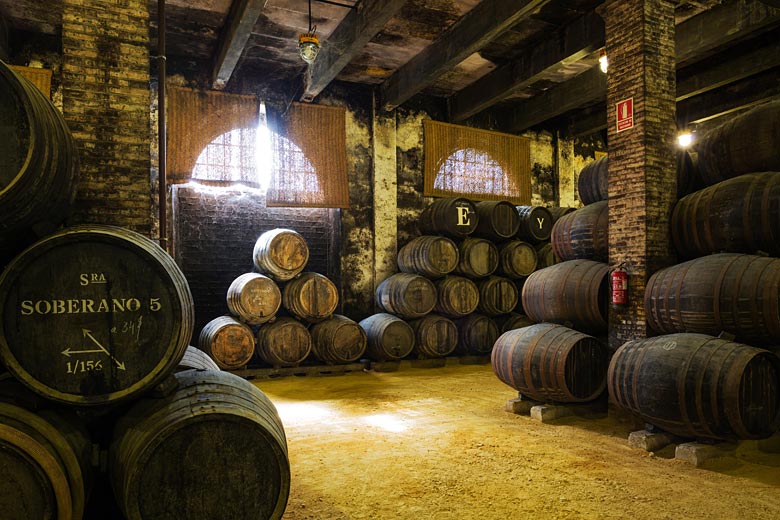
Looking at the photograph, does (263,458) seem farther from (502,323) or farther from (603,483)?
(502,323)

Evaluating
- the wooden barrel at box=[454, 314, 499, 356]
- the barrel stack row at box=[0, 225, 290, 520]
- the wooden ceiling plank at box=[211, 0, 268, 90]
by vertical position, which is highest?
the wooden ceiling plank at box=[211, 0, 268, 90]

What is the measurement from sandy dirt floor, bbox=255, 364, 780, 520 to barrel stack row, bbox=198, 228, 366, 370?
1.75 m

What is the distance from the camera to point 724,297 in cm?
414

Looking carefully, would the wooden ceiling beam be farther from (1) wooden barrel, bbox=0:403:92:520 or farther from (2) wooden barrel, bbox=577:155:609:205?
(1) wooden barrel, bbox=0:403:92:520

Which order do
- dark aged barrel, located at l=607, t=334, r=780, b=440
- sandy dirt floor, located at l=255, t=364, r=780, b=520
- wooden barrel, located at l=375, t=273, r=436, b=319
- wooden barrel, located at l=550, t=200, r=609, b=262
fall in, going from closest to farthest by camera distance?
sandy dirt floor, located at l=255, t=364, r=780, b=520 → dark aged barrel, located at l=607, t=334, r=780, b=440 → wooden barrel, located at l=550, t=200, r=609, b=262 → wooden barrel, located at l=375, t=273, r=436, b=319

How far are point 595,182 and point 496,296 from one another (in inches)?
134

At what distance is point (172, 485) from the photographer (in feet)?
7.25

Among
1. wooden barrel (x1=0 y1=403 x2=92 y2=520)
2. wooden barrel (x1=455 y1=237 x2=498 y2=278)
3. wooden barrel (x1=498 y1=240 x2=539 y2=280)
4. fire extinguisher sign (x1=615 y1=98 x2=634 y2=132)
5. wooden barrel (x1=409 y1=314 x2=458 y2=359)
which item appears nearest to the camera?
wooden barrel (x1=0 y1=403 x2=92 y2=520)

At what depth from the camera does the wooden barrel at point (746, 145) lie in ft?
14.8

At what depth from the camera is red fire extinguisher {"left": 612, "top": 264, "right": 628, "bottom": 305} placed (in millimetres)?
5145

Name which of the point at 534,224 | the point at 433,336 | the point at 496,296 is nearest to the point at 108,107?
the point at 433,336

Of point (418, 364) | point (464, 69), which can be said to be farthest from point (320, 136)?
A: point (418, 364)

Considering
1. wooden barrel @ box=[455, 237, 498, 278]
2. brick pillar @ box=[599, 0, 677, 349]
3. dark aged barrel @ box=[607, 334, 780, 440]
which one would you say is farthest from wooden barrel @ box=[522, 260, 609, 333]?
wooden barrel @ box=[455, 237, 498, 278]

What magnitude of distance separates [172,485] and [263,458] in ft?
1.23
